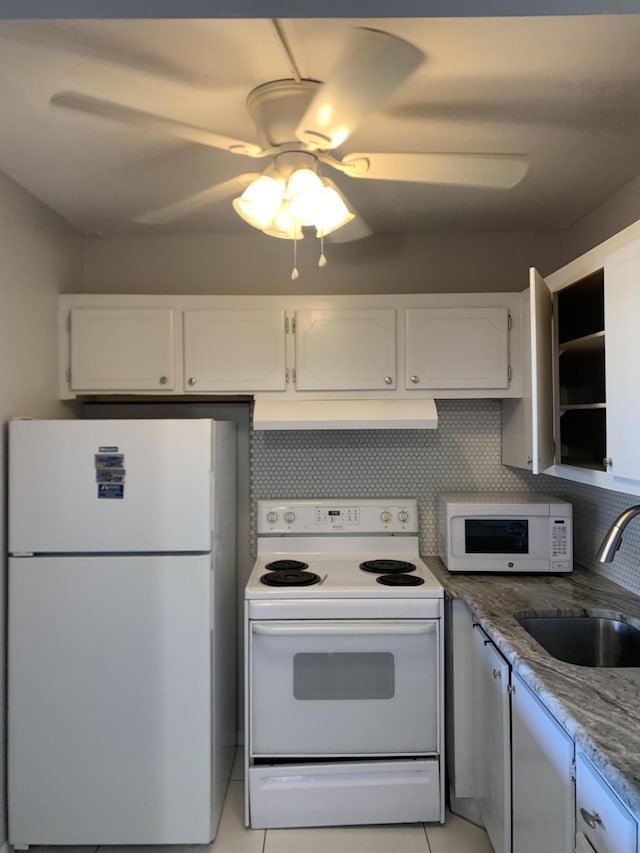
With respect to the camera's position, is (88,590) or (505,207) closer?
(88,590)

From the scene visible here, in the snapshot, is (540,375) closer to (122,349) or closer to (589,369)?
(589,369)

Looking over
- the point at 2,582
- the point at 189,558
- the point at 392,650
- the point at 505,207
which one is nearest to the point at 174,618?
the point at 189,558

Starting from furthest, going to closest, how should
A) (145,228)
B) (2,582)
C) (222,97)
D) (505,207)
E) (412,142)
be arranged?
(145,228) < (505,207) < (2,582) < (412,142) < (222,97)

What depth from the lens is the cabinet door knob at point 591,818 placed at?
1254 millimetres

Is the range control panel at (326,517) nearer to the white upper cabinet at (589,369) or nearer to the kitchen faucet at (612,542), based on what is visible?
the white upper cabinet at (589,369)

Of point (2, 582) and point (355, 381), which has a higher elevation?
point (355, 381)

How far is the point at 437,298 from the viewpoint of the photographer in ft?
8.61

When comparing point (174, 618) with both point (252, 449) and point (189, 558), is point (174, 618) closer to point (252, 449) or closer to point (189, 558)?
point (189, 558)

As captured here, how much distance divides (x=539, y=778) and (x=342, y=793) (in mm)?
965

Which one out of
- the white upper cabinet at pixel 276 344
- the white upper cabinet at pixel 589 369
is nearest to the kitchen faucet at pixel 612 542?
the white upper cabinet at pixel 589 369

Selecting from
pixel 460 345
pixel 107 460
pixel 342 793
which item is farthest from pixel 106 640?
pixel 460 345

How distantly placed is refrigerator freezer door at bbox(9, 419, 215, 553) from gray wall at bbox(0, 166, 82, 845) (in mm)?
91

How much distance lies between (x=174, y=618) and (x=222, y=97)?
1.72 meters

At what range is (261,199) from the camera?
1564mm
